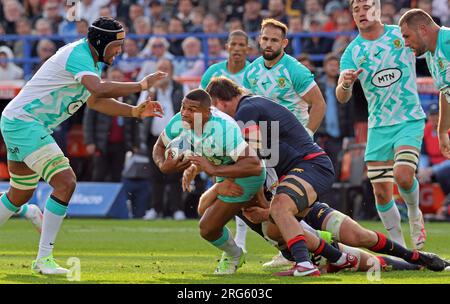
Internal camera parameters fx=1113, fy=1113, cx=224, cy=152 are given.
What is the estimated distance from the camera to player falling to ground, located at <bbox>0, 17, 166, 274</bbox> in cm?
1108

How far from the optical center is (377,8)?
13141 mm

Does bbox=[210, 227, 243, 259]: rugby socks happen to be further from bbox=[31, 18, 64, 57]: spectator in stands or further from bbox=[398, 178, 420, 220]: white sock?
bbox=[31, 18, 64, 57]: spectator in stands

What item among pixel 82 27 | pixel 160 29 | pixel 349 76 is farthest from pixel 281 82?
pixel 82 27

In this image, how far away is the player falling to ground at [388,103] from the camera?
508 inches

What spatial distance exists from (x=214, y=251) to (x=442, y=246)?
3004mm

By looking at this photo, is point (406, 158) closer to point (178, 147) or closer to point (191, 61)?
point (178, 147)

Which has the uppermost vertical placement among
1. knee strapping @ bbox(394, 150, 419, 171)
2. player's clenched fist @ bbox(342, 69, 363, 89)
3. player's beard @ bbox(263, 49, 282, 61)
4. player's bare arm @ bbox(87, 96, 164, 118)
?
player's beard @ bbox(263, 49, 282, 61)

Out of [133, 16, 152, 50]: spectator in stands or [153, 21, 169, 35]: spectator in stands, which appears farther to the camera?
[133, 16, 152, 50]: spectator in stands

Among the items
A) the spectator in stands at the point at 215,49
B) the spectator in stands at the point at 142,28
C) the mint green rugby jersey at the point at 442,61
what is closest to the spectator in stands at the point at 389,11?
the spectator in stands at the point at 215,49

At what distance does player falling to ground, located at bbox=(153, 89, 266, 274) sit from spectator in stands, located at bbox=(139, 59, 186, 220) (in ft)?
33.4

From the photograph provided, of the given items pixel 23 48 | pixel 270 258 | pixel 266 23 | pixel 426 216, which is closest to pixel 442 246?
pixel 270 258

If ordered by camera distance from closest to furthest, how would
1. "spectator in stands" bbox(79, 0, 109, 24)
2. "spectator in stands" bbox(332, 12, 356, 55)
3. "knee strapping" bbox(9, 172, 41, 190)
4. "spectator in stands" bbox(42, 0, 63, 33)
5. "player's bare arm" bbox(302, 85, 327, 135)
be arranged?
1. "knee strapping" bbox(9, 172, 41, 190)
2. "player's bare arm" bbox(302, 85, 327, 135)
3. "spectator in stands" bbox(332, 12, 356, 55)
4. "spectator in stands" bbox(79, 0, 109, 24)
5. "spectator in stands" bbox(42, 0, 63, 33)

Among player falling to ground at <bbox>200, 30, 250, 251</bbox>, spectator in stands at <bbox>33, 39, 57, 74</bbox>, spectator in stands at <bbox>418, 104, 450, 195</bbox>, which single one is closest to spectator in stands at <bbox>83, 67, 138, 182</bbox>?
spectator in stands at <bbox>33, 39, 57, 74</bbox>

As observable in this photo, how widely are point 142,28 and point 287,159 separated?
1356 centimetres
